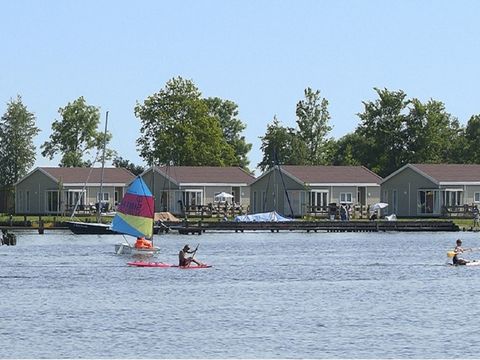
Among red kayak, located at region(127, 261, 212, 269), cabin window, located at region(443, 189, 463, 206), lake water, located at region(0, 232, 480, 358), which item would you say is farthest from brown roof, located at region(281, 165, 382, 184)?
red kayak, located at region(127, 261, 212, 269)

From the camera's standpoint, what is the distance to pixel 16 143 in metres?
176

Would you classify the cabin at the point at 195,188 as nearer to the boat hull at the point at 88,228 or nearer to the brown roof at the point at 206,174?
the brown roof at the point at 206,174

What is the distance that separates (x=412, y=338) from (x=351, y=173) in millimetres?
93540

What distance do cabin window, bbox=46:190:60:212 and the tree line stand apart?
14.6 meters

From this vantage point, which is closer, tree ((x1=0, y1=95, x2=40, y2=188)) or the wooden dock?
the wooden dock

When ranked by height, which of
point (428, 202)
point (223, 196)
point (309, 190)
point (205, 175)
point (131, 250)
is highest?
point (205, 175)

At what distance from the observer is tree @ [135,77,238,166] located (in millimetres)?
159500

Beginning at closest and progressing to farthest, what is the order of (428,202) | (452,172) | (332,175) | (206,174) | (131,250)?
(131,250)
(428,202)
(452,172)
(332,175)
(206,174)

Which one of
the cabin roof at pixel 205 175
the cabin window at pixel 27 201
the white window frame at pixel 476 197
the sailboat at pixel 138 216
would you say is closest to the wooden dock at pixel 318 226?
the white window frame at pixel 476 197

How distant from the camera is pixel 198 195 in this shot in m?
142

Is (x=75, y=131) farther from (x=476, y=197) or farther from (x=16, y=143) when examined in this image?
(x=476, y=197)

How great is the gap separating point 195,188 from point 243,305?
8422 cm

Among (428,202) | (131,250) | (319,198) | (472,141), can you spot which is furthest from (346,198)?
(131,250)

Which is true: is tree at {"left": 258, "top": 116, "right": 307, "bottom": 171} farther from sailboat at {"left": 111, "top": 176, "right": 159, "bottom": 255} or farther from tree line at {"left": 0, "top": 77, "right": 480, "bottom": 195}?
sailboat at {"left": 111, "top": 176, "right": 159, "bottom": 255}
